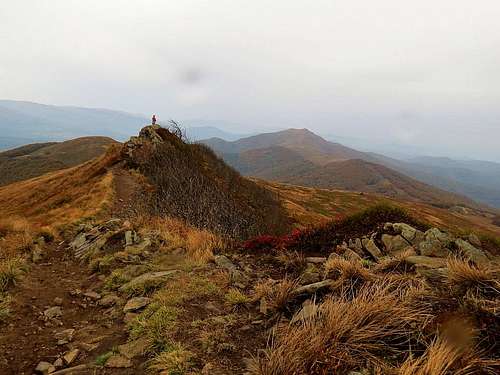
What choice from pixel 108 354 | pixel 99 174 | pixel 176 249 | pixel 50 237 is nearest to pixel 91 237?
pixel 50 237

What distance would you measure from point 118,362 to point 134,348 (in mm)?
395

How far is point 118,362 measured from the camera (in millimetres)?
5195

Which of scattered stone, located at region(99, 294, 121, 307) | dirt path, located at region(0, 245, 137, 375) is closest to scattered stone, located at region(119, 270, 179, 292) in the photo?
scattered stone, located at region(99, 294, 121, 307)

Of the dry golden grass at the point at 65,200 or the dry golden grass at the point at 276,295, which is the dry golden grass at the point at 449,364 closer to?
the dry golden grass at the point at 276,295

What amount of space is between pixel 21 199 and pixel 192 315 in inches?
1480

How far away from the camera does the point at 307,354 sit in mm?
4023

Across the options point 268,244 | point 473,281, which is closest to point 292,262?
point 268,244

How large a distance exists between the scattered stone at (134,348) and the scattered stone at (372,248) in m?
7.18

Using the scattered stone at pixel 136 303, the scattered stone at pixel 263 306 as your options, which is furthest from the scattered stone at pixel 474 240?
the scattered stone at pixel 136 303

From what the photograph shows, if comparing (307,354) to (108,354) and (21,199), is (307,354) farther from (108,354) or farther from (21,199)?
(21,199)

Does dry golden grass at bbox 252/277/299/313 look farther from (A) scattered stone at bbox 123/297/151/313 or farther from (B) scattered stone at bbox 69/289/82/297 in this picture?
(B) scattered stone at bbox 69/289/82/297

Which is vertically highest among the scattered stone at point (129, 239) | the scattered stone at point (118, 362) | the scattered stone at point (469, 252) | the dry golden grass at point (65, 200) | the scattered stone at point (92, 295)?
the scattered stone at point (469, 252)

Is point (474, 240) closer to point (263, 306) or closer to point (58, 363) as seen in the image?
point (263, 306)

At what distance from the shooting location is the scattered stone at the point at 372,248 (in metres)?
10.4
